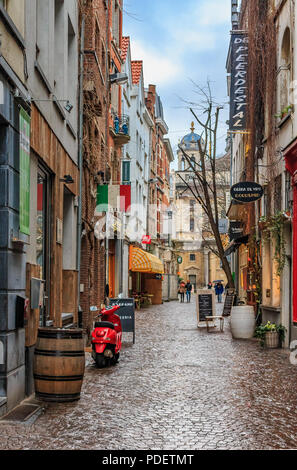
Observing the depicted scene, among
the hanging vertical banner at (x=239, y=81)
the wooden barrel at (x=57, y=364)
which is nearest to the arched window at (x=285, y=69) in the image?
the hanging vertical banner at (x=239, y=81)

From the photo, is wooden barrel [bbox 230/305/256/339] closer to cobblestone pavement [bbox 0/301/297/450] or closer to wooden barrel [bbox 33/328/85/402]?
cobblestone pavement [bbox 0/301/297/450]

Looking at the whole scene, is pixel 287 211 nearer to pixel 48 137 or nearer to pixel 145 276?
pixel 48 137

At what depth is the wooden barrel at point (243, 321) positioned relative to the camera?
1905 centimetres

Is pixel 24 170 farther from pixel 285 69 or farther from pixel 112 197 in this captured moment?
pixel 112 197

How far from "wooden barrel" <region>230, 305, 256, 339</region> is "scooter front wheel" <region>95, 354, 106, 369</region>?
6903mm

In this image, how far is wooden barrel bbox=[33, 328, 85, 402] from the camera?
8.80 metres

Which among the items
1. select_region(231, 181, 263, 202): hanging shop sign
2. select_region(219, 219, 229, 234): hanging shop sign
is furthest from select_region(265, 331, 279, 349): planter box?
select_region(219, 219, 229, 234): hanging shop sign

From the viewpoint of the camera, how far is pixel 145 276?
47.0 meters

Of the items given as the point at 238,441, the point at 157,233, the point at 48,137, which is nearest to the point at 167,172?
the point at 157,233

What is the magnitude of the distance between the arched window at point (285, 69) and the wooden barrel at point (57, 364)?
35.7ft

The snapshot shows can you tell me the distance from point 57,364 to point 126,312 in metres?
8.72

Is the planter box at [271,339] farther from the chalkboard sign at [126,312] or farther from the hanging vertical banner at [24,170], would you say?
the hanging vertical banner at [24,170]

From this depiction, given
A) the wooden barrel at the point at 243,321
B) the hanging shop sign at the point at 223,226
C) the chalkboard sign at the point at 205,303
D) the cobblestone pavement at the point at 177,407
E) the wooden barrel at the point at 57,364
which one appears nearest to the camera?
the cobblestone pavement at the point at 177,407
